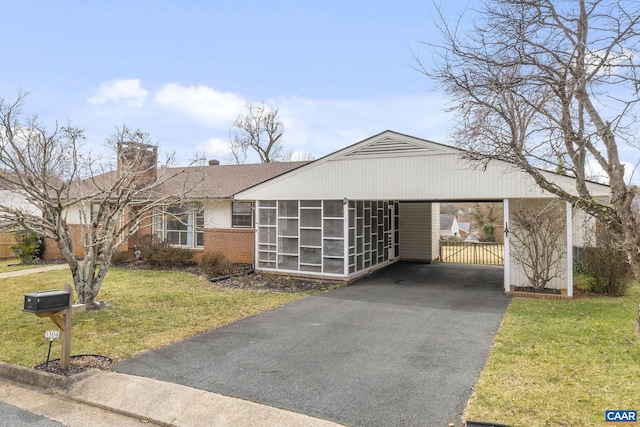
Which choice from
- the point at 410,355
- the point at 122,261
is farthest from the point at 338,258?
the point at 122,261

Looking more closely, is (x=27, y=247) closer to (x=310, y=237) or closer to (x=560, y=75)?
(x=310, y=237)

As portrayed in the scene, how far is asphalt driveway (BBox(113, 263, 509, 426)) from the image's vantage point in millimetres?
4633

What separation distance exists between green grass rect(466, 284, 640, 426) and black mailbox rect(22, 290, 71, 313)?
17.7 ft

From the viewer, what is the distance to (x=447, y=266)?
17297 millimetres

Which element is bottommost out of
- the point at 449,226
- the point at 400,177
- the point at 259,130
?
the point at 449,226

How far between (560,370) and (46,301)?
7011 millimetres

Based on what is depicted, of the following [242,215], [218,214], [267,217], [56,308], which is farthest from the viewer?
[218,214]

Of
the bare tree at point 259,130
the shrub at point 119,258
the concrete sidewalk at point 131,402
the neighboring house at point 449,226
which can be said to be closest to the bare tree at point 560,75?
the concrete sidewalk at point 131,402

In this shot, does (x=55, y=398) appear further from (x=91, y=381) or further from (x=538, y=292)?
(x=538, y=292)

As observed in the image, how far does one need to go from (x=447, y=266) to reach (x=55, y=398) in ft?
49.9

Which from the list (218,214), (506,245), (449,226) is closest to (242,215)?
(218,214)

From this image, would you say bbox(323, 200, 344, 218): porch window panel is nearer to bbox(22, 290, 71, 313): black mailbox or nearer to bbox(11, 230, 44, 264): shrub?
bbox(22, 290, 71, 313): black mailbox

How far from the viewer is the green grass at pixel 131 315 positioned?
6660 mm

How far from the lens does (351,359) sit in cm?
613
